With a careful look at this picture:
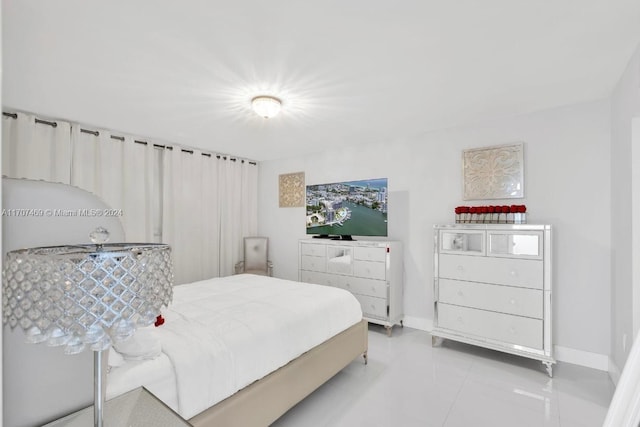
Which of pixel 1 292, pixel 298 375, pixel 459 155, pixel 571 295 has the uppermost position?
pixel 459 155

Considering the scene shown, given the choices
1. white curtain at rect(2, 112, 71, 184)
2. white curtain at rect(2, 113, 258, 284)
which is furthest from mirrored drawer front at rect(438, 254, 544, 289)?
white curtain at rect(2, 112, 71, 184)

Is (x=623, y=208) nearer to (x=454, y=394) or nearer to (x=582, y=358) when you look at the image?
(x=582, y=358)

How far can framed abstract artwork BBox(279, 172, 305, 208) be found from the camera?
16.9ft

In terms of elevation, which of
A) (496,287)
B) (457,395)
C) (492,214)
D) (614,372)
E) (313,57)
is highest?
(313,57)

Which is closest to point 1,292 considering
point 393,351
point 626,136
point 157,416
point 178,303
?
point 157,416

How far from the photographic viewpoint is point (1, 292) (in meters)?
0.66

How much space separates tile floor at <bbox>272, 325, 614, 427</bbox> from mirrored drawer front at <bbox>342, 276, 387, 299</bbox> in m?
0.75

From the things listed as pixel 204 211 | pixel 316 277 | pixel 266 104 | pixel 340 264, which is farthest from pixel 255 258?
pixel 266 104

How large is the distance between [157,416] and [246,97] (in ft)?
8.19

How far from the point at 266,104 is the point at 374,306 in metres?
2.71

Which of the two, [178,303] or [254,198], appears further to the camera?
[254,198]

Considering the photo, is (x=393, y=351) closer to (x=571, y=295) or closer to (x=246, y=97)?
(x=571, y=295)

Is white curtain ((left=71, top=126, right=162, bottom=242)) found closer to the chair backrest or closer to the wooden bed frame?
the chair backrest

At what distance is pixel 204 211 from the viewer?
15.6 ft
